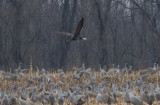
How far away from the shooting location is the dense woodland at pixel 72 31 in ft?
80.1

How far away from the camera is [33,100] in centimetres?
938

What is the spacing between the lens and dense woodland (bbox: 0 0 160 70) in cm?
2442

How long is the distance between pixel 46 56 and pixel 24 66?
602 centimetres

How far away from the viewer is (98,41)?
25.7 meters

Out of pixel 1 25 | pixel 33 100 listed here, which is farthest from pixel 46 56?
pixel 33 100

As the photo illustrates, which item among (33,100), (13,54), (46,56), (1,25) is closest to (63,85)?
(33,100)

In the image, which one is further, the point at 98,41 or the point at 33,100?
the point at 98,41

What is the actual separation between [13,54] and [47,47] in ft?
15.6

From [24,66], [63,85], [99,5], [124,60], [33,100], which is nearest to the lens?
[33,100]

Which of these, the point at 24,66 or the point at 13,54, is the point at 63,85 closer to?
the point at 24,66

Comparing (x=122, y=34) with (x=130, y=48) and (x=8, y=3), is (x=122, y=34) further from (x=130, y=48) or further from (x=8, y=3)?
(x=8, y=3)

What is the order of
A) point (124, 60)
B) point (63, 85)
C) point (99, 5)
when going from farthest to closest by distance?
point (124, 60)
point (99, 5)
point (63, 85)

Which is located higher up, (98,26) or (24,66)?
(98,26)

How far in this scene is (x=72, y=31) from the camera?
27766mm
